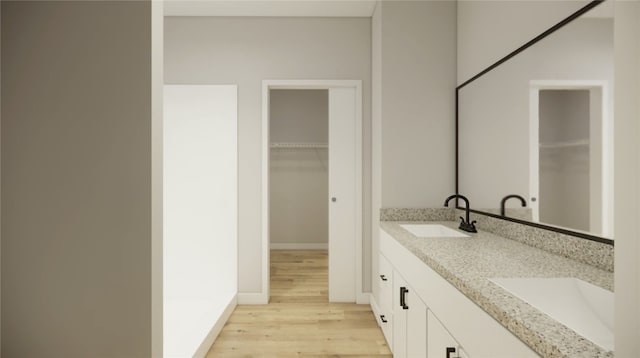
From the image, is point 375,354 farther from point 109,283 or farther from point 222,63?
point 222,63

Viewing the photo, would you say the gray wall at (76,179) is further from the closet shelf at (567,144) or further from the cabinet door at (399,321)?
the closet shelf at (567,144)

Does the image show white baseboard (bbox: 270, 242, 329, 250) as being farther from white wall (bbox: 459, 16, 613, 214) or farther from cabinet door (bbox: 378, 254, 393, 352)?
white wall (bbox: 459, 16, 613, 214)

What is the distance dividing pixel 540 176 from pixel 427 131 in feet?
3.66

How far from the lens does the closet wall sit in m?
5.71

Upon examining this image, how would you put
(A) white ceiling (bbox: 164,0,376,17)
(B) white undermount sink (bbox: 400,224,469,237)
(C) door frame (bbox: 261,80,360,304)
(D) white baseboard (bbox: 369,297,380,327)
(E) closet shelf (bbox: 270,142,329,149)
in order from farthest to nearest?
1. (E) closet shelf (bbox: 270,142,329,149)
2. (C) door frame (bbox: 261,80,360,304)
3. (A) white ceiling (bbox: 164,0,376,17)
4. (D) white baseboard (bbox: 369,297,380,327)
5. (B) white undermount sink (bbox: 400,224,469,237)

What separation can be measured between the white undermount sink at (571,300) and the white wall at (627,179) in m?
0.56

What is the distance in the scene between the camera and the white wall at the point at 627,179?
0.49 m

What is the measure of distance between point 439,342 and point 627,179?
1.05 metres

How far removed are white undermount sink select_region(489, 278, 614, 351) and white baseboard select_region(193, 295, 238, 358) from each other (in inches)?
75.2

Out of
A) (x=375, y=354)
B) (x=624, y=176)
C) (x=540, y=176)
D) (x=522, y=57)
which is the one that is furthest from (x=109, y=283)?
(x=522, y=57)

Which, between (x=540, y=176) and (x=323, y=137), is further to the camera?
(x=323, y=137)

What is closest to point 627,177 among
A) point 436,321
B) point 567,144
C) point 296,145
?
point 436,321

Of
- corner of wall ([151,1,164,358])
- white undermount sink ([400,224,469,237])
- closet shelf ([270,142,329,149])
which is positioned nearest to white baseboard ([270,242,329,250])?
closet shelf ([270,142,329,149])

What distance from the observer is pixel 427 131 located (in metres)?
2.78
